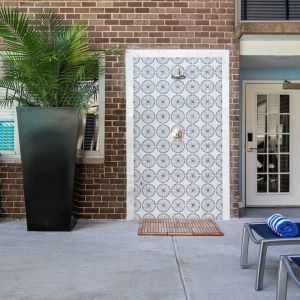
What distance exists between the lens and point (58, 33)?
662 centimetres

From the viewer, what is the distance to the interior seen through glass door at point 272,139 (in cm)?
835

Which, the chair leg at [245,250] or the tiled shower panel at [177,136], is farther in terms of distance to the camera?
the tiled shower panel at [177,136]

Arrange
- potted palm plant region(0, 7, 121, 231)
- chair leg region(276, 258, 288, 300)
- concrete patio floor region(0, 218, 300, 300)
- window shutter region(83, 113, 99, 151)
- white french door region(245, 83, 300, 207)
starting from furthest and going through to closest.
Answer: white french door region(245, 83, 300, 207), window shutter region(83, 113, 99, 151), potted palm plant region(0, 7, 121, 231), concrete patio floor region(0, 218, 300, 300), chair leg region(276, 258, 288, 300)

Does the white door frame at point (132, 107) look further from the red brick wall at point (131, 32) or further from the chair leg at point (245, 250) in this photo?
the chair leg at point (245, 250)

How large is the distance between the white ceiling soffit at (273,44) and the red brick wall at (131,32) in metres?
0.24

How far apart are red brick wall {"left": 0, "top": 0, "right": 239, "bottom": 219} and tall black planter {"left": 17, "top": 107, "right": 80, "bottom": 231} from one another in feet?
2.79

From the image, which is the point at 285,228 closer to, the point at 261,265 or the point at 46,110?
the point at 261,265

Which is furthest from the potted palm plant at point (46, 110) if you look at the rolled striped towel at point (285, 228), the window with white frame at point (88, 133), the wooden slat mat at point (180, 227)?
the rolled striped towel at point (285, 228)

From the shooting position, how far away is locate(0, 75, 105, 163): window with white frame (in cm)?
718

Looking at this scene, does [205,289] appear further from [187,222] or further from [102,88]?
[102,88]

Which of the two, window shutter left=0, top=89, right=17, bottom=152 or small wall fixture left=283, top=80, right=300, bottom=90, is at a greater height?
small wall fixture left=283, top=80, right=300, bottom=90

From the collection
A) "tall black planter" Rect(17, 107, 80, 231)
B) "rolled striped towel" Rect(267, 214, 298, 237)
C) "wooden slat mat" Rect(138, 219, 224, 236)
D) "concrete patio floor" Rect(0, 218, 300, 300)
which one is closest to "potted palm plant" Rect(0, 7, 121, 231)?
"tall black planter" Rect(17, 107, 80, 231)

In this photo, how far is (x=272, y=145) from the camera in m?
8.39

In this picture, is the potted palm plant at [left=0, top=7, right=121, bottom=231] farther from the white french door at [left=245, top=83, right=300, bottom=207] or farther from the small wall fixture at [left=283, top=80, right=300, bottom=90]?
the small wall fixture at [left=283, top=80, right=300, bottom=90]
